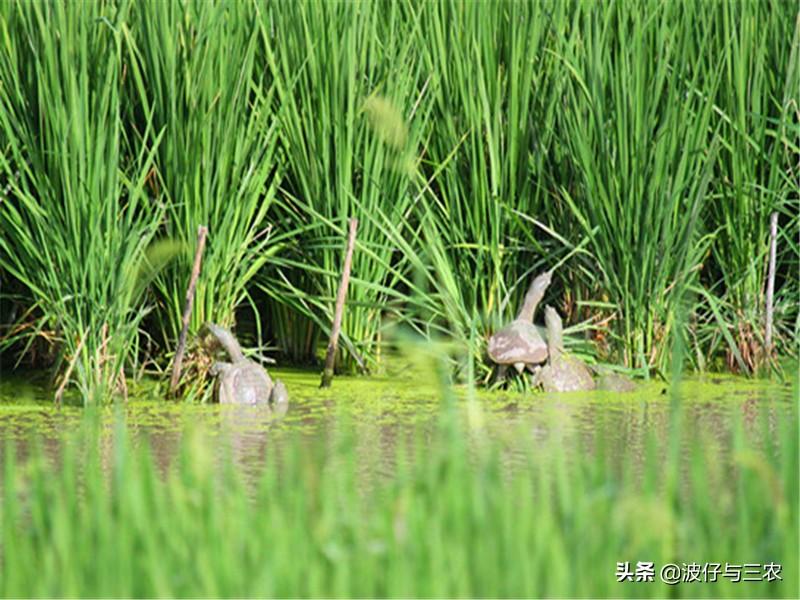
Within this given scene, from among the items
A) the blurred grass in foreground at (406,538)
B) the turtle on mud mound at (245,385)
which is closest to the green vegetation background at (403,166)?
the turtle on mud mound at (245,385)

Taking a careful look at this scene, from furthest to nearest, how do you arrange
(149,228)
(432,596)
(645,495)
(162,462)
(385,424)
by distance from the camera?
(149,228)
(385,424)
(162,462)
(645,495)
(432,596)

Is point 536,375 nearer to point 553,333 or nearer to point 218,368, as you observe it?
point 553,333

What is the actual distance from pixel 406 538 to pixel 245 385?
2.58 meters

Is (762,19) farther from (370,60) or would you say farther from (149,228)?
(149,228)

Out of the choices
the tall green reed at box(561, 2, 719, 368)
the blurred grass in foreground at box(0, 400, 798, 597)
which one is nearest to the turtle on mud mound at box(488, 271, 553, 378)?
the tall green reed at box(561, 2, 719, 368)

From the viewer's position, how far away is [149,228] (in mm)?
6227

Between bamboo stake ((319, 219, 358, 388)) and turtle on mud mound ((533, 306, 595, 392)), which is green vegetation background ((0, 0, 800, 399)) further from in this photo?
turtle on mud mound ((533, 306, 595, 392))

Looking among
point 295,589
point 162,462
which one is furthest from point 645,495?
point 162,462

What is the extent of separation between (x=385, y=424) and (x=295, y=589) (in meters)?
2.41

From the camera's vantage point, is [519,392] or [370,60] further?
[370,60]

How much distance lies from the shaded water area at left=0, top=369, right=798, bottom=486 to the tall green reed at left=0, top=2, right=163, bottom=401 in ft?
0.92

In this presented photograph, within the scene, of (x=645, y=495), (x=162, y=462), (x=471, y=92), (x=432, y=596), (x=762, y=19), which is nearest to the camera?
(x=432, y=596)

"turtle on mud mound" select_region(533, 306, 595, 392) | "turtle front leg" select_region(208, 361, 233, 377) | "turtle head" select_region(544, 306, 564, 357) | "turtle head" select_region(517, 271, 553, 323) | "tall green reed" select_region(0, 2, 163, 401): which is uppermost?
"tall green reed" select_region(0, 2, 163, 401)

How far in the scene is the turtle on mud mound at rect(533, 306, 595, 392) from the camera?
20.8 feet
